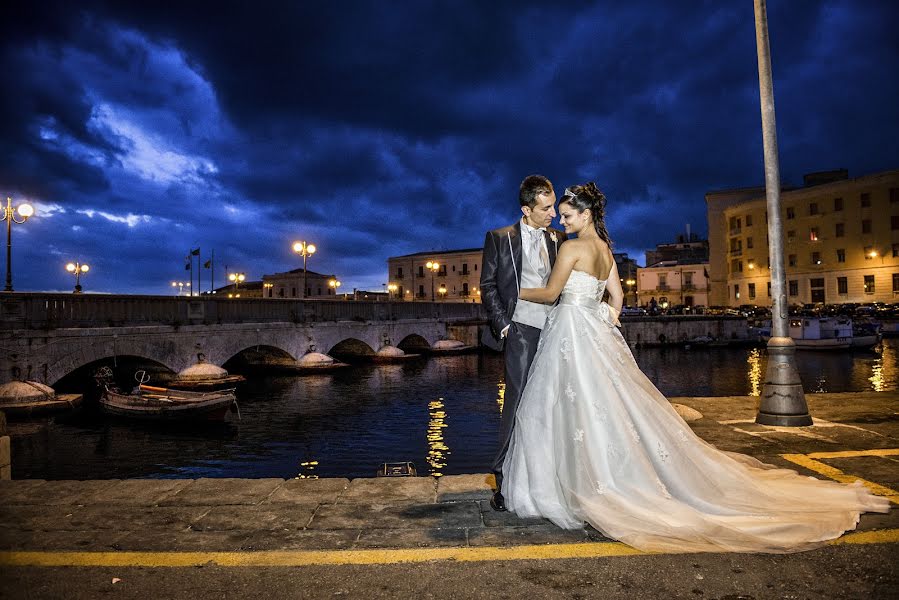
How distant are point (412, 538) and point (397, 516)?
18.4 inches

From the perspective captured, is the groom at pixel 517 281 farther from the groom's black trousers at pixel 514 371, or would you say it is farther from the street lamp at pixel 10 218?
the street lamp at pixel 10 218

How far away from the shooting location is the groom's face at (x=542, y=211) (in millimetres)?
4293

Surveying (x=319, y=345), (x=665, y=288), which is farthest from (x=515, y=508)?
(x=665, y=288)

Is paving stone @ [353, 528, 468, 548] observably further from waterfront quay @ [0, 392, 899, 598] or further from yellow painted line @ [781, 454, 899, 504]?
yellow painted line @ [781, 454, 899, 504]

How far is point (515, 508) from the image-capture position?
3910mm

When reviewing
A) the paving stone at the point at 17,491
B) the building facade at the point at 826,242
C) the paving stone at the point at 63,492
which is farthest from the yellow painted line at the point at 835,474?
the building facade at the point at 826,242

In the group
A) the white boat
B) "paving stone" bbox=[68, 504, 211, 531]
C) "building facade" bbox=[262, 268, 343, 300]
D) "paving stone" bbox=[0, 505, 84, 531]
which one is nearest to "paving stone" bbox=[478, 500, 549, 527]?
Result: "paving stone" bbox=[68, 504, 211, 531]

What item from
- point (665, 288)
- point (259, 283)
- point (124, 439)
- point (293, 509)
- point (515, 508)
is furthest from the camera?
point (259, 283)

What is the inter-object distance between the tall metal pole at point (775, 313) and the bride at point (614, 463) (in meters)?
3.15

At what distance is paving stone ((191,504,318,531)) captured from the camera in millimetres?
3885

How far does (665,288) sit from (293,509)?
291ft

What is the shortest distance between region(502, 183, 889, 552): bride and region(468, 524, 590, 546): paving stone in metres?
0.08

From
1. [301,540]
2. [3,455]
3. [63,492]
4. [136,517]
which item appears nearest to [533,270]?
[301,540]

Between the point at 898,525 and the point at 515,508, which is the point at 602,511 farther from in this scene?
the point at 898,525
